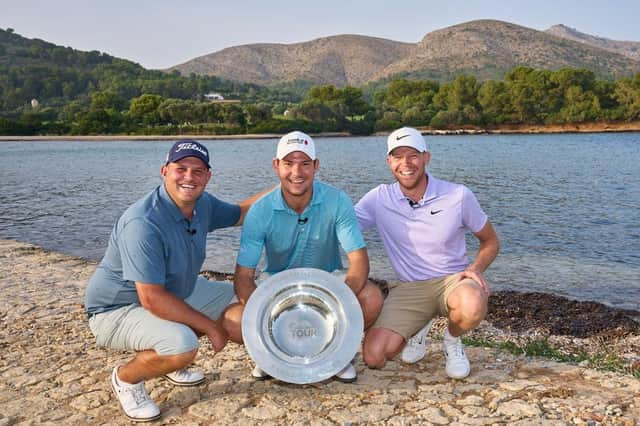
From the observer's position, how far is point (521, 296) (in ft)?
29.7

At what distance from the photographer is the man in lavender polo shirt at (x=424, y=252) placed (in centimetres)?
450

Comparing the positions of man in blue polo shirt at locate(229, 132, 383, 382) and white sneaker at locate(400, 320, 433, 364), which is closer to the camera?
man in blue polo shirt at locate(229, 132, 383, 382)

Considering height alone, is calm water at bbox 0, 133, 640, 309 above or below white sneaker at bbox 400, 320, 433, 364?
below

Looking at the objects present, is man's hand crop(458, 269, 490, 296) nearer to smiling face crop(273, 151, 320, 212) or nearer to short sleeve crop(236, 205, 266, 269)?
smiling face crop(273, 151, 320, 212)

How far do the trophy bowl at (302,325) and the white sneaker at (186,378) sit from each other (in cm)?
71

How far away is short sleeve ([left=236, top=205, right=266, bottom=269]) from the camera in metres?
4.27

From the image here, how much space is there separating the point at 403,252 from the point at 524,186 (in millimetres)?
27040

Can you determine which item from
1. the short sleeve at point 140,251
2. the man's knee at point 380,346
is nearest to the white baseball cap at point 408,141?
the man's knee at point 380,346

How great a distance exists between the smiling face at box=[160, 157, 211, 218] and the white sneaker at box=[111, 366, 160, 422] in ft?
Result: 3.95

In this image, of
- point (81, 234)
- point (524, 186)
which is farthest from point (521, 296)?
point (524, 186)

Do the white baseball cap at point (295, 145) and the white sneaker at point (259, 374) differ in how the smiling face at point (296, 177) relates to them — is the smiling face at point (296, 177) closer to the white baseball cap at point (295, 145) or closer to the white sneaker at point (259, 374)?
the white baseball cap at point (295, 145)

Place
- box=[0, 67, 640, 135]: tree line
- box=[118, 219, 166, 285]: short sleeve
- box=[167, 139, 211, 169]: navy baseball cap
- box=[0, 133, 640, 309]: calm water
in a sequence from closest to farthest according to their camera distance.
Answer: box=[118, 219, 166, 285]: short sleeve
box=[167, 139, 211, 169]: navy baseball cap
box=[0, 133, 640, 309]: calm water
box=[0, 67, 640, 135]: tree line

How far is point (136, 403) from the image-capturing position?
389cm

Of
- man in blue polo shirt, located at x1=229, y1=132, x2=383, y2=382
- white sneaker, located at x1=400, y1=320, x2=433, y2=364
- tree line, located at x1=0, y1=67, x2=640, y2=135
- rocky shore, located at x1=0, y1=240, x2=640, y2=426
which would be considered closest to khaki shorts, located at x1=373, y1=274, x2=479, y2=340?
white sneaker, located at x1=400, y1=320, x2=433, y2=364
